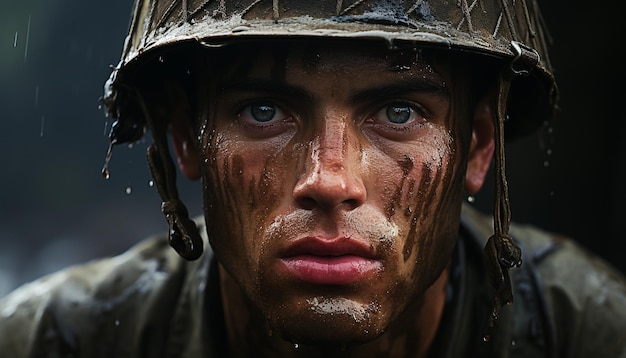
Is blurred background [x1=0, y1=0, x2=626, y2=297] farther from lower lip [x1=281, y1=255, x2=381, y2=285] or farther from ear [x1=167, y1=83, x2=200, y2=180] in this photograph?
lower lip [x1=281, y1=255, x2=381, y2=285]

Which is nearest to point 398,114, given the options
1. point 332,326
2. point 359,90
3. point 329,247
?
point 359,90

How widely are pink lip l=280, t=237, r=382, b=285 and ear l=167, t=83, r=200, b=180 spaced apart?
0.62 meters

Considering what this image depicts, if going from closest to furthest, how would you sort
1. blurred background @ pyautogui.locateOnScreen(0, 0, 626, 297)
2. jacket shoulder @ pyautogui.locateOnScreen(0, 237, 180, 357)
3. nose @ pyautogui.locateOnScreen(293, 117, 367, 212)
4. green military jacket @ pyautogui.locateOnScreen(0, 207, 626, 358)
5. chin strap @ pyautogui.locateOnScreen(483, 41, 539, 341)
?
nose @ pyautogui.locateOnScreen(293, 117, 367, 212), chin strap @ pyautogui.locateOnScreen(483, 41, 539, 341), green military jacket @ pyautogui.locateOnScreen(0, 207, 626, 358), jacket shoulder @ pyautogui.locateOnScreen(0, 237, 180, 357), blurred background @ pyautogui.locateOnScreen(0, 0, 626, 297)

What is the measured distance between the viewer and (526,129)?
3.12 m

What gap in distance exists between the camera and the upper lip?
2303mm

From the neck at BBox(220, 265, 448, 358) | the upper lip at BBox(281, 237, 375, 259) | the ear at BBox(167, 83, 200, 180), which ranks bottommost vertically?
the neck at BBox(220, 265, 448, 358)

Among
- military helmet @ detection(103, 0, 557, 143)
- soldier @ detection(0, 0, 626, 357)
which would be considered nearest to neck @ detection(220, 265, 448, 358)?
soldier @ detection(0, 0, 626, 357)

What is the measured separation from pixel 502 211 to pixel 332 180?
0.55 meters

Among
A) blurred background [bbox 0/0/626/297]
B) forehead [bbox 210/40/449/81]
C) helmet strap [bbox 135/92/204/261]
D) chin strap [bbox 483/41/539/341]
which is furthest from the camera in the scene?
blurred background [bbox 0/0/626/297]

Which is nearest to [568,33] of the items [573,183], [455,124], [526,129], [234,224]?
[573,183]

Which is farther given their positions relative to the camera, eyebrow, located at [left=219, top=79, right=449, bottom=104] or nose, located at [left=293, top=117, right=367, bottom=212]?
eyebrow, located at [left=219, top=79, right=449, bottom=104]

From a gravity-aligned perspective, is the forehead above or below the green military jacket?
above

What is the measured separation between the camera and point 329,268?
7.62ft

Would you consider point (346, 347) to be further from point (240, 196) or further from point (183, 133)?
point (183, 133)
